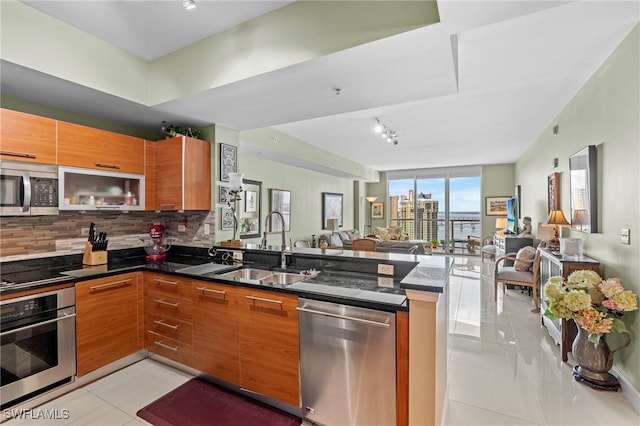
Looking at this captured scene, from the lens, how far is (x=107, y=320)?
2.56m

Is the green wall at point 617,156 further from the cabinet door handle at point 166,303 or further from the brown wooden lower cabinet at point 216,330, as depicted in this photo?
the cabinet door handle at point 166,303

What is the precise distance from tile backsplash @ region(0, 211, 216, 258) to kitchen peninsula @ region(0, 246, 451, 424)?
130mm

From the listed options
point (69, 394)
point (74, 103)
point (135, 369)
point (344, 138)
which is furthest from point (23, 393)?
point (344, 138)

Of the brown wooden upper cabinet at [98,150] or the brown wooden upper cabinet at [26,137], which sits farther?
the brown wooden upper cabinet at [98,150]

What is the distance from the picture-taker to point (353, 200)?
10.5m

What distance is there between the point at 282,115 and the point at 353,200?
756 cm

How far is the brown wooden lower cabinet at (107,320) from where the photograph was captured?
239cm

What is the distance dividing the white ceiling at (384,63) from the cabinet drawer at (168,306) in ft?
5.97

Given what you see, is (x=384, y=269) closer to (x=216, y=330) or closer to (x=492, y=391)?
(x=492, y=391)

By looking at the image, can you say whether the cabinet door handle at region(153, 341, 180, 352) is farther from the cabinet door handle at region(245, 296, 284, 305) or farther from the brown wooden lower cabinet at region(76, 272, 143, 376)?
the cabinet door handle at region(245, 296, 284, 305)

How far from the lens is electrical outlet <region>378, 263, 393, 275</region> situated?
2.34 m

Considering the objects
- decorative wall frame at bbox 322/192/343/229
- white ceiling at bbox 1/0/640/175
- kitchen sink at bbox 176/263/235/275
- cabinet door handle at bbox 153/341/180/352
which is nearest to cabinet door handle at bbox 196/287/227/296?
kitchen sink at bbox 176/263/235/275

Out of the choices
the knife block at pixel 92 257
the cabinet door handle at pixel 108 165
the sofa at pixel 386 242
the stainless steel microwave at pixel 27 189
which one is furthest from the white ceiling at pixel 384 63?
the sofa at pixel 386 242

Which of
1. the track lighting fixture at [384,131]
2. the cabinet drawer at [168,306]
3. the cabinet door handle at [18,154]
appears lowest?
the cabinet drawer at [168,306]
